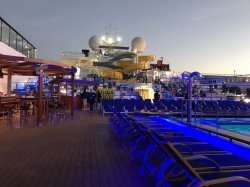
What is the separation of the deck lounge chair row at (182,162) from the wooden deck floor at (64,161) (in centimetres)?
29

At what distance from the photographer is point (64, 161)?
4.84 m

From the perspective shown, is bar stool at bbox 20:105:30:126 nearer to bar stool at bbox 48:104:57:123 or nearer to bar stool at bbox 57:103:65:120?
bar stool at bbox 48:104:57:123

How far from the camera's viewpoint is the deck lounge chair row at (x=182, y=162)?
2873 mm

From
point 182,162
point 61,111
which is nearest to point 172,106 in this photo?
point 61,111

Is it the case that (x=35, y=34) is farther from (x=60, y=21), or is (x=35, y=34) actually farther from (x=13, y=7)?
(x=13, y=7)

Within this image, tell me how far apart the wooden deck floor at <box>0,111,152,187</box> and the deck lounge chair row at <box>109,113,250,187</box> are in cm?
29

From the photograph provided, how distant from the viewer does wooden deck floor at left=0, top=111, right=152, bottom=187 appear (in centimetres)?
385

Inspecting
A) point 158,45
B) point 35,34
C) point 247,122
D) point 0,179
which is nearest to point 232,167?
point 0,179

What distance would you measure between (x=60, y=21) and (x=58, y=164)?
39.3 metres

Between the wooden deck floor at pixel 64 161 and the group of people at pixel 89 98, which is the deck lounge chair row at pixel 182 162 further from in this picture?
the group of people at pixel 89 98

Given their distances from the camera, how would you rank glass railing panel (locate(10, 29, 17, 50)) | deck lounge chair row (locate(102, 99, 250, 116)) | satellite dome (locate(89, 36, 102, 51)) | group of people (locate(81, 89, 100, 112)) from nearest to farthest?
deck lounge chair row (locate(102, 99, 250, 116)) < group of people (locate(81, 89, 100, 112)) < glass railing panel (locate(10, 29, 17, 50)) < satellite dome (locate(89, 36, 102, 51))

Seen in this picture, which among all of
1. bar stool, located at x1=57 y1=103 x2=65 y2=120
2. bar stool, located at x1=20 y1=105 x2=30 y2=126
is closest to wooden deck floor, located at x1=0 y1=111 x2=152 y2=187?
bar stool, located at x1=20 y1=105 x2=30 y2=126

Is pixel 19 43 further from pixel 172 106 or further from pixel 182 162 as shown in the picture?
pixel 182 162

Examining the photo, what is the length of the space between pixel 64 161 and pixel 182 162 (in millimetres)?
2669
